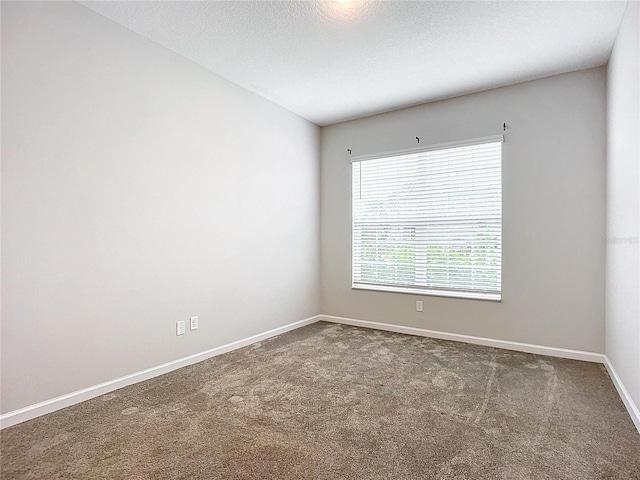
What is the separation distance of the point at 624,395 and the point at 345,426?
1956mm

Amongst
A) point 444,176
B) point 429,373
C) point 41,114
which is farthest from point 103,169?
point 444,176

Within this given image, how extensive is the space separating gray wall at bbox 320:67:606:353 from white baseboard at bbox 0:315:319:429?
7.15 feet

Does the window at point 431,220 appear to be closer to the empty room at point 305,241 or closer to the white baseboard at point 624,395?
the empty room at point 305,241

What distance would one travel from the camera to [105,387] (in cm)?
264

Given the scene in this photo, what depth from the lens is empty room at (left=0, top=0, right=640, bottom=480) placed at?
6.91 ft

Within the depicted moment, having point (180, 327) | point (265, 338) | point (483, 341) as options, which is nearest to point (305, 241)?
point (265, 338)

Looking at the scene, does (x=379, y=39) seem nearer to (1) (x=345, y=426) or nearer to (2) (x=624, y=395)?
(1) (x=345, y=426)

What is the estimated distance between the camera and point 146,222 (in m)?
2.94

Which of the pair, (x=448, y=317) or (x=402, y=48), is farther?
(x=448, y=317)

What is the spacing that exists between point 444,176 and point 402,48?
63.7 inches

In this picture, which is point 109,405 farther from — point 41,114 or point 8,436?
point 41,114

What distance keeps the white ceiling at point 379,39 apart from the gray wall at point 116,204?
316 millimetres

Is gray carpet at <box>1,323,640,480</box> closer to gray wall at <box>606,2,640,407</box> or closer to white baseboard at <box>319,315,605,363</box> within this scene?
white baseboard at <box>319,315,605,363</box>

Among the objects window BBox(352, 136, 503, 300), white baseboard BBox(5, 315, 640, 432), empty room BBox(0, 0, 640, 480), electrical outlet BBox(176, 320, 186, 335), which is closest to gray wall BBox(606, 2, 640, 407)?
empty room BBox(0, 0, 640, 480)
